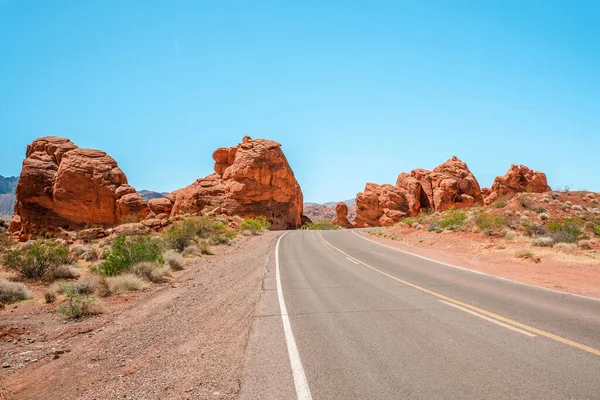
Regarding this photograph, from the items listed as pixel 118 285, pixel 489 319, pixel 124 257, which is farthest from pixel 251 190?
pixel 489 319

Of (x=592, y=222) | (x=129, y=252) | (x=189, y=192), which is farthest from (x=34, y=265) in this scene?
(x=189, y=192)

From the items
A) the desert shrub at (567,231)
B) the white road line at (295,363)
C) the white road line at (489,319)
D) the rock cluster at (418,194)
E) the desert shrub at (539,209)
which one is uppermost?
the rock cluster at (418,194)

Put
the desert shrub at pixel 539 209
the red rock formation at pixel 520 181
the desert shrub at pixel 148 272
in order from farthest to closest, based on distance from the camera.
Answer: the red rock formation at pixel 520 181 < the desert shrub at pixel 539 209 < the desert shrub at pixel 148 272

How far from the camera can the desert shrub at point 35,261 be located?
42.9ft

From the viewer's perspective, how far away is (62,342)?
21.0 feet

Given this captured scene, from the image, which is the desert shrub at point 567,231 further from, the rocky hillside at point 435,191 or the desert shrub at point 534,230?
the rocky hillside at point 435,191

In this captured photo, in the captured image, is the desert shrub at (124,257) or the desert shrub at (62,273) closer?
the desert shrub at (124,257)

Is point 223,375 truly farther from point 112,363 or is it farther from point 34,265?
point 34,265

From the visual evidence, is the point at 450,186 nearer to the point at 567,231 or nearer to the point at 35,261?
the point at 567,231

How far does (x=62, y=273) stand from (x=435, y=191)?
53521 mm

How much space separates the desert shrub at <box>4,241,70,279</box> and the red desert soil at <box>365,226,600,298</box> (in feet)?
52.1

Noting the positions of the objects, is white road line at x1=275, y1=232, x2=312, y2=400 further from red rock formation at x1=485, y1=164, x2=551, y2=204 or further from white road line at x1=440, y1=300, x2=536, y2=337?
red rock formation at x1=485, y1=164, x2=551, y2=204

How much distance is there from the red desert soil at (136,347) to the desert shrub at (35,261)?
419 cm

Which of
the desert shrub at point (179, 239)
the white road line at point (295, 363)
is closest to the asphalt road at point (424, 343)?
the white road line at point (295, 363)
